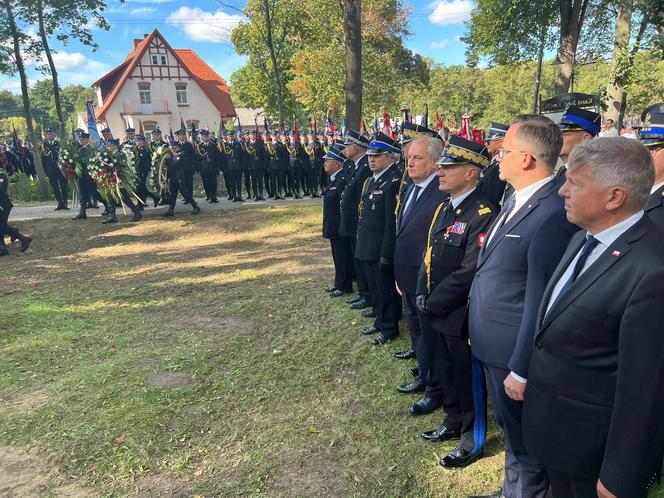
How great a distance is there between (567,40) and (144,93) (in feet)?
121

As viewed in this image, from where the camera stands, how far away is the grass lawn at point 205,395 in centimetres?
302

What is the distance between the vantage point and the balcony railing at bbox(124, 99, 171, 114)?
39781 mm

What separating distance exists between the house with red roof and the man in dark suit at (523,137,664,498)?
3963 cm

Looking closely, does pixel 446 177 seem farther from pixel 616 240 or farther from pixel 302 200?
pixel 302 200

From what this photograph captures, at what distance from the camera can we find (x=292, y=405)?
383cm

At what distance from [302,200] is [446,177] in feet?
39.1

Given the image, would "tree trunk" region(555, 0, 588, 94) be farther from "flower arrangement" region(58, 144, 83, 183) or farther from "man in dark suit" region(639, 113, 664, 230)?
"flower arrangement" region(58, 144, 83, 183)

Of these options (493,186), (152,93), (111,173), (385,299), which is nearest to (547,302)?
(385,299)

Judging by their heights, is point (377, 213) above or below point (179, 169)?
below

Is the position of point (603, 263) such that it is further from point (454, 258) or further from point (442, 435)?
point (442, 435)

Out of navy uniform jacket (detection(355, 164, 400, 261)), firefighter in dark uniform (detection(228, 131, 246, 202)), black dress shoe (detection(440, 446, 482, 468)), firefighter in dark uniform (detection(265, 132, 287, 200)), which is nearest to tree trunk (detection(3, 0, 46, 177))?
firefighter in dark uniform (detection(228, 131, 246, 202))

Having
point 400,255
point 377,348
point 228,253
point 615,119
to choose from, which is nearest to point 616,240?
point 400,255

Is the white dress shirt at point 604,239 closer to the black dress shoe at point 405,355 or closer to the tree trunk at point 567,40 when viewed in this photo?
the black dress shoe at point 405,355

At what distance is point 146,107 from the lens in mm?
40375
